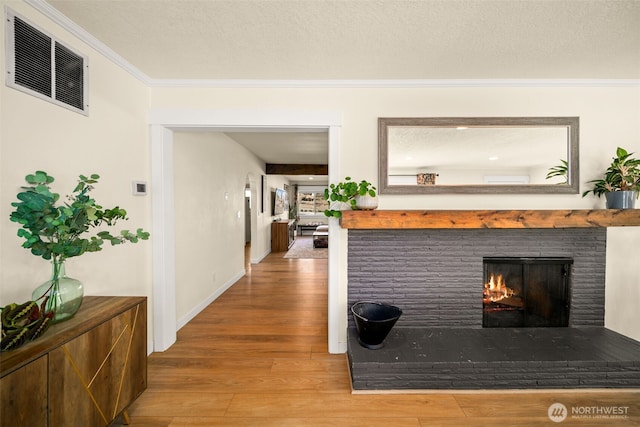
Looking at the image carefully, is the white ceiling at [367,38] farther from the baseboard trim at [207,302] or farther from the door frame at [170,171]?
the baseboard trim at [207,302]

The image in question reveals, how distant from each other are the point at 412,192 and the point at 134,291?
2405mm

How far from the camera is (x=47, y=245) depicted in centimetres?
125

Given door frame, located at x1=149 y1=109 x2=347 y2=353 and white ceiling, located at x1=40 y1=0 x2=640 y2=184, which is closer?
white ceiling, located at x1=40 y1=0 x2=640 y2=184

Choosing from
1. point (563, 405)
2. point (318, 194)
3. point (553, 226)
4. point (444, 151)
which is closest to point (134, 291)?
point (444, 151)

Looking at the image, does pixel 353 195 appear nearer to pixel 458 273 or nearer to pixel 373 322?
pixel 373 322

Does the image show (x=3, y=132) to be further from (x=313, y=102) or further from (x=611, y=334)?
(x=611, y=334)

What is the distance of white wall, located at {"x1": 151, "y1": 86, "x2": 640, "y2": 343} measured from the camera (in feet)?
7.51

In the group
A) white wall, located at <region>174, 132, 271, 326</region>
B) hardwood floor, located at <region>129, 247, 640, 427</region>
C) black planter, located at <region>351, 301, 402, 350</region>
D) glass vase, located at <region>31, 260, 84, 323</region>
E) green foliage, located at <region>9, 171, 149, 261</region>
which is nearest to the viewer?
green foliage, located at <region>9, 171, 149, 261</region>

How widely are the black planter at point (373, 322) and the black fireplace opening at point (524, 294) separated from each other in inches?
36.1

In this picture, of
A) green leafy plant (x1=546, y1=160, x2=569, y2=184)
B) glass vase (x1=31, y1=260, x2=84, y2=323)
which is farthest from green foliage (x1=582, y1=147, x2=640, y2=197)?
glass vase (x1=31, y1=260, x2=84, y2=323)
